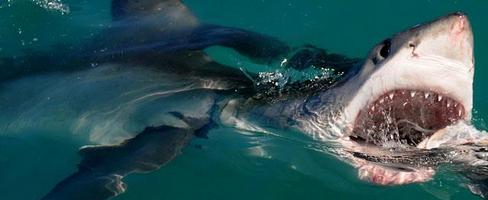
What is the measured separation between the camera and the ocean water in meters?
3.28

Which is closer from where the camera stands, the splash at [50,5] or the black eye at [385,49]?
the black eye at [385,49]

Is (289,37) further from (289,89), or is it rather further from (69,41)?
(289,89)

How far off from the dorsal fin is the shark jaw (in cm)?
211

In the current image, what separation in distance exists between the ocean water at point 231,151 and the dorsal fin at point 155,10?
16cm

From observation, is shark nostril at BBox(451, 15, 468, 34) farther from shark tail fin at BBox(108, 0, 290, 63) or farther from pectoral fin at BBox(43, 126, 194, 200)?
shark tail fin at BBox(108, 0, 290, 63)

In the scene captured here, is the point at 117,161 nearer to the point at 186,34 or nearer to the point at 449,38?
the point at 186,34

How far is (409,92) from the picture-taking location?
2.48m

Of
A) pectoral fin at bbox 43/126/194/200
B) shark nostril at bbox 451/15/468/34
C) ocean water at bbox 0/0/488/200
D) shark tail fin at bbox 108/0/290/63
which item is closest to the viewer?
shark nostril at bbox 451/15/468/34

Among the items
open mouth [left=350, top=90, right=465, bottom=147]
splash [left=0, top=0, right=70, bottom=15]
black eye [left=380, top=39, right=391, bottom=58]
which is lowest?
open mouth [left=350, top=90, right=465, bottom=147]

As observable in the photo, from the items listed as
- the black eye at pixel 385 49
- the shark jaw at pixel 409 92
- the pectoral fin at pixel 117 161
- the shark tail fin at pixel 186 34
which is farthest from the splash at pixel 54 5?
the black eye at pixel 385 49

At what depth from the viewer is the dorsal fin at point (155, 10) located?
183 inches

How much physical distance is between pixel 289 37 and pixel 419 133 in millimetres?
2439

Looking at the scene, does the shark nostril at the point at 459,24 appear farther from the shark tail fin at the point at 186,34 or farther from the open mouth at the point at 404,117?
the shark tail fin at the point at 186,34

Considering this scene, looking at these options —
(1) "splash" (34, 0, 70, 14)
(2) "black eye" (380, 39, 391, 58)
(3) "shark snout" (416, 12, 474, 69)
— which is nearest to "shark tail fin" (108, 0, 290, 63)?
(1) "splash" (34, 0, 70, 14)
